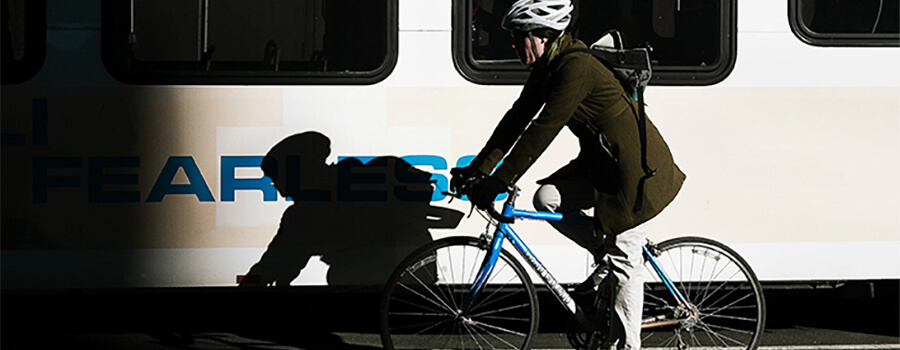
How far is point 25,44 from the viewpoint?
479 cm

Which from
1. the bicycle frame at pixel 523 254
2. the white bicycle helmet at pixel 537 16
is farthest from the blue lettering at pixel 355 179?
the white bicycle helmet at pixel 537 16

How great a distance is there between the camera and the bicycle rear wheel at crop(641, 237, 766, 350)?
425 centimetres

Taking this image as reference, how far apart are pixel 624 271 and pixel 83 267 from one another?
2.84m

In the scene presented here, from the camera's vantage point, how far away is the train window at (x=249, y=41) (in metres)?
4.83

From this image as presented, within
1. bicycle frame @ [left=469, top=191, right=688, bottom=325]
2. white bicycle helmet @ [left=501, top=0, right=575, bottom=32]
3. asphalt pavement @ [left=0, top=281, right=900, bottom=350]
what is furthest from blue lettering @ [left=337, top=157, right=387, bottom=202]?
white bicycle helmet @ [left=501, top=0, right=575, bottom=32]

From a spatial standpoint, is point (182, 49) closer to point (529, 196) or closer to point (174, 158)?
point (174, 158)

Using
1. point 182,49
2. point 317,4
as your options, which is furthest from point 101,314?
point 317,4

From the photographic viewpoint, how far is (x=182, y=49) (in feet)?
15.9

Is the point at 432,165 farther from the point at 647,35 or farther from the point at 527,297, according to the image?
the point at 647,35

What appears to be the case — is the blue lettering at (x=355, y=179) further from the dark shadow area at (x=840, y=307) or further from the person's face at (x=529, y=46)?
the dark shadow area at (x=840, y=307)

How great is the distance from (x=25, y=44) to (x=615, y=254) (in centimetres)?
318

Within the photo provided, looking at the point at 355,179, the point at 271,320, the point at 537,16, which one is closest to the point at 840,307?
the point at 355,179

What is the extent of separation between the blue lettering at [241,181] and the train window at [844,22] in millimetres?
2934

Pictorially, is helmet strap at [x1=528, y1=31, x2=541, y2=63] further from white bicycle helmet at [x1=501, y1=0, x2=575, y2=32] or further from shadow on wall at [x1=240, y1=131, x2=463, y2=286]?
shadow on wall at [x1=240, y1=131, x2=463, y2=286]
